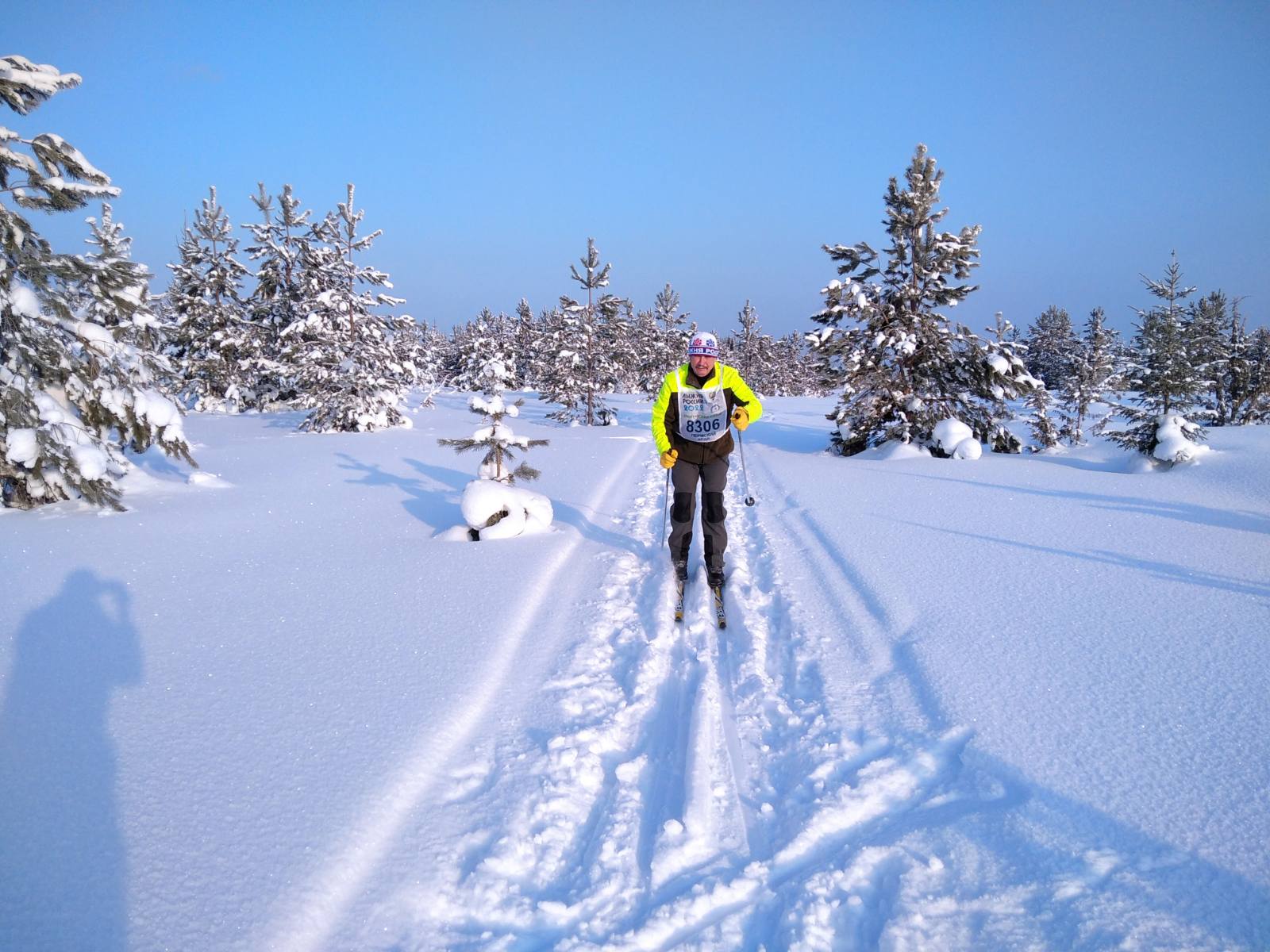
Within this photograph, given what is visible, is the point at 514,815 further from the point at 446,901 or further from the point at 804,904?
the point at 804,904

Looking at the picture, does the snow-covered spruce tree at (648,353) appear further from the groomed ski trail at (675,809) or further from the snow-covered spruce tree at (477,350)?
the groomed ski trail at (675,809)

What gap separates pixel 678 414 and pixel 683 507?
0.89 metres

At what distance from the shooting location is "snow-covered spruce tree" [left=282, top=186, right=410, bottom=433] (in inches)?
829

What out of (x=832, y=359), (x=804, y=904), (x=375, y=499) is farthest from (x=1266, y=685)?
(x=832, y=359)

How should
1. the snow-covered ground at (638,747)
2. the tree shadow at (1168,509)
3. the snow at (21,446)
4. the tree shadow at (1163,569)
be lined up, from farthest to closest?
the snow at (21,446) → the tree shadow at (1168,509) → the tree shadow at (1163,569) → the snow-covered ground at (638,747)

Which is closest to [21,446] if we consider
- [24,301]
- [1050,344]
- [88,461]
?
[88,461]

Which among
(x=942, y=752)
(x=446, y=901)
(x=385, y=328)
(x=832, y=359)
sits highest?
(x=385, y=328)

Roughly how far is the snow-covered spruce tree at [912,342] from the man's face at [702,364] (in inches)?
409

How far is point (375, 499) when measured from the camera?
9414 mm

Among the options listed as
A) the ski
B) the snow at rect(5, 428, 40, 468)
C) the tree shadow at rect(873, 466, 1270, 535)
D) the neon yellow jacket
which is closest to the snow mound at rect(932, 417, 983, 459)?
the tree shadow at rect(873, 466, 1270, 535)

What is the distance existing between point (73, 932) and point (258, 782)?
0.78 m

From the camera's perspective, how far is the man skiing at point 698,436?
17.9ft

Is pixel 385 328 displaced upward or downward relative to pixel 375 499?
upward

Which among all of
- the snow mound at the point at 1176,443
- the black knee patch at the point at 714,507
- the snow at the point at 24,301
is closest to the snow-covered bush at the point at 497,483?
the black knee patch at the point at 714,507
